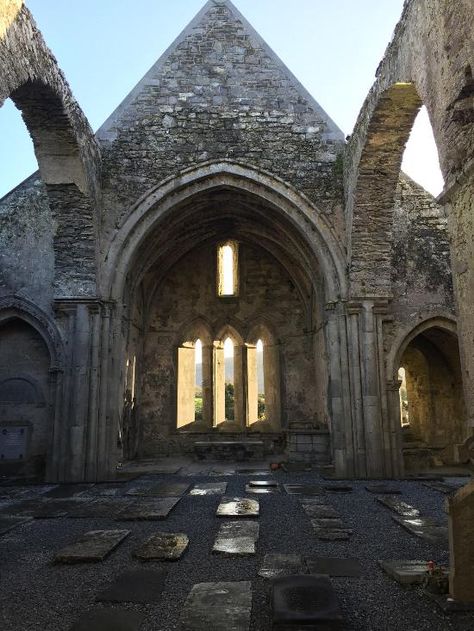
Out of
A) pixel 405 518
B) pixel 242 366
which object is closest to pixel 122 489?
pixel 405 518

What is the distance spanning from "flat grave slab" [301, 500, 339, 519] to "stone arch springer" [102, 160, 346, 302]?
14.6 feet

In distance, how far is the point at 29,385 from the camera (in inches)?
369

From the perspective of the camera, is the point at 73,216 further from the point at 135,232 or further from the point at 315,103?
the point at 315,103

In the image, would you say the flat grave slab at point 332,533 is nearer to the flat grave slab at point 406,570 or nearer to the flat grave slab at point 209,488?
the flat grave slab at point 406,570

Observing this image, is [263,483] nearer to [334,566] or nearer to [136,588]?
[334,566]

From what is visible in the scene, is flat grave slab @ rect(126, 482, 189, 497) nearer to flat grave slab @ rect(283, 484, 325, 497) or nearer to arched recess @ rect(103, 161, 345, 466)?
flat grave slab @ rect(283, 484, 325, 497)

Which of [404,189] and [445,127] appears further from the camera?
[404,189]

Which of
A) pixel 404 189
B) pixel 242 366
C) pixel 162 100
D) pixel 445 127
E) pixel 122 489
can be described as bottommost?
pixel 122 489

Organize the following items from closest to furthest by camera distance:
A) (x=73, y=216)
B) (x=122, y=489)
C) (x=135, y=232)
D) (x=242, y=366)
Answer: (x=122, y=489) → (x=73, y=216) → (x=135, y=232) → (x=242, y=366)

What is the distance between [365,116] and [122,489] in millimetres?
7443

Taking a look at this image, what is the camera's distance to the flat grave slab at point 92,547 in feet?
13.3

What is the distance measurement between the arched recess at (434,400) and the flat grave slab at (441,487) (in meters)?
2.73

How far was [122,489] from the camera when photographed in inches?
313

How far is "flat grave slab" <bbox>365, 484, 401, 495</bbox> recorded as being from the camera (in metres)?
7.30
